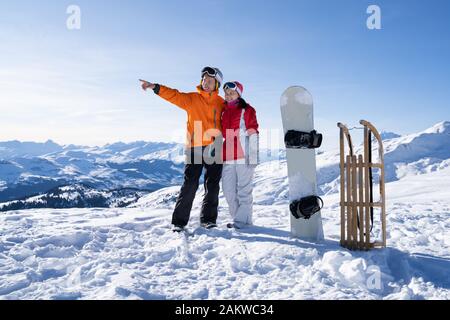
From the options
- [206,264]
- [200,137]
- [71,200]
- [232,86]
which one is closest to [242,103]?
[232,86]

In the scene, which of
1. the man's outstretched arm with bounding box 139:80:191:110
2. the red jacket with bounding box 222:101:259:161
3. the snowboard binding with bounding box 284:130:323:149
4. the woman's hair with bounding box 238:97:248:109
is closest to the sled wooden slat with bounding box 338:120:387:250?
the snowboard binding with bounding box 284:130:323:149

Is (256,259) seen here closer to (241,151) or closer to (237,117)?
(241,151)

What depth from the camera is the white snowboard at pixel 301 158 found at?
5508 millimetres

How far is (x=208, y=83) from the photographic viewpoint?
247 inches

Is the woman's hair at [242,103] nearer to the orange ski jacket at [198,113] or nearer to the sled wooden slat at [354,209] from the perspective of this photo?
the orange ski jacket at [198,113]

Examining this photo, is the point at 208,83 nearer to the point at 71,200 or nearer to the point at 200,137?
the point at 200,137

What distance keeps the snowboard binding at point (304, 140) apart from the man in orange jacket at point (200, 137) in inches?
57.0

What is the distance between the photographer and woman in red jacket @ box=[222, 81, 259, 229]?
6320 mm

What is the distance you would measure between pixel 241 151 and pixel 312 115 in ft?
4.92

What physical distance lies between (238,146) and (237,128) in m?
0.33
